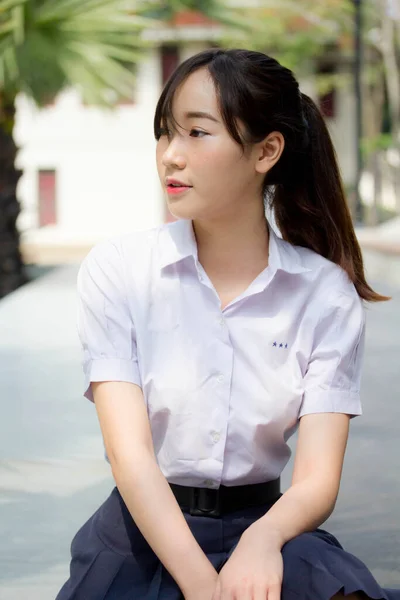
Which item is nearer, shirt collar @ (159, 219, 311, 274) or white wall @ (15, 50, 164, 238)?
shirt collar @ (159, 219, 311, 274)

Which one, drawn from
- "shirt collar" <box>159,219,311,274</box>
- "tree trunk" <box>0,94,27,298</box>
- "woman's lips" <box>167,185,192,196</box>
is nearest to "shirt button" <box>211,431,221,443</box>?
"shirt collar" <box>159,219,311,274</box>

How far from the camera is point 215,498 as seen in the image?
1993 mm

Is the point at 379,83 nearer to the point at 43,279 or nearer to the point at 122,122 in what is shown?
the point at 122,122

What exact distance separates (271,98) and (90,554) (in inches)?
34.4

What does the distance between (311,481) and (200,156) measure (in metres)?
0.60

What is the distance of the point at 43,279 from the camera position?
9266 mm

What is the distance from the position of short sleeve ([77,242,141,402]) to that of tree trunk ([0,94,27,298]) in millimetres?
9034

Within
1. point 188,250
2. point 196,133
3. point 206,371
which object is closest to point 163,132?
point 196,133

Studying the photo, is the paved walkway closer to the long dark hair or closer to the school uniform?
the school uniform

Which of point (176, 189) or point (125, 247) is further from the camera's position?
point (125, 247)

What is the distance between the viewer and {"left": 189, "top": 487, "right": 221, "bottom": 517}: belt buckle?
6.54 ft

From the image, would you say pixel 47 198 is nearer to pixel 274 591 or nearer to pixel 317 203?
pixel 317 203

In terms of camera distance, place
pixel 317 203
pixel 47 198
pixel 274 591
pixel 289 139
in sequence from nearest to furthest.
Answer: pixel 274 591 → pixel 289 139 → pixel 317 203 → pixel 47 198

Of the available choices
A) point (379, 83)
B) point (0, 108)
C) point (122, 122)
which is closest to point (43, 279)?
point (0, 108)
